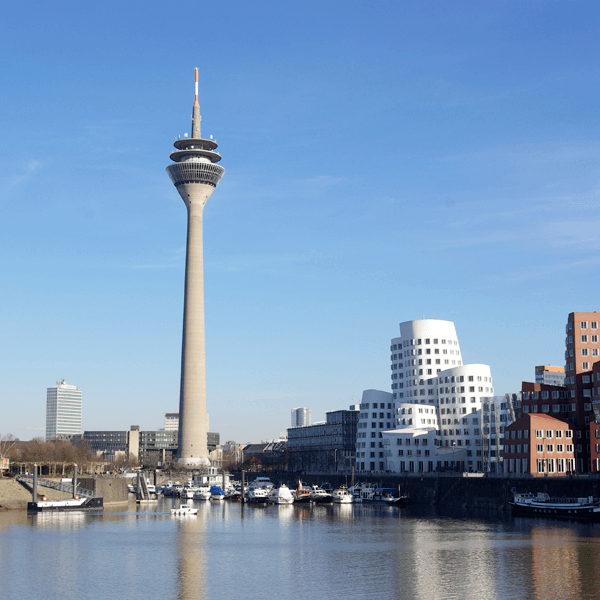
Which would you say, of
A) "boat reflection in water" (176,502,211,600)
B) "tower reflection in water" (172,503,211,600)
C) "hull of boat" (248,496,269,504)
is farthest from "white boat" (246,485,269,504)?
"boat reflection in water" (176,502,211,600)

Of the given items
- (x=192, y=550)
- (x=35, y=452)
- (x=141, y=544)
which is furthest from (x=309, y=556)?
(x=35, y=452)

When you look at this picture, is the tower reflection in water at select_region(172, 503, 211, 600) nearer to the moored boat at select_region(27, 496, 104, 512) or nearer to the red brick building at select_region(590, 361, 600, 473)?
the moored boat at select_region(27, 496, 104, 512)

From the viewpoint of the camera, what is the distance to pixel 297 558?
90375 millimetres

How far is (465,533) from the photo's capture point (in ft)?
371

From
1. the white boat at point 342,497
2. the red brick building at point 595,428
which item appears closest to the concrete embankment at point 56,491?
the white boat at point 342,497

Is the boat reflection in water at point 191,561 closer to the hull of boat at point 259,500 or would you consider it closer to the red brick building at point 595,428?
the hull of boat at point 259,500

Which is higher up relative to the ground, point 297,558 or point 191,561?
point 191,561

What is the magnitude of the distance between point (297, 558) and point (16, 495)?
78.2 metres

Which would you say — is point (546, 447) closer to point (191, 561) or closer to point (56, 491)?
point (56, 491)

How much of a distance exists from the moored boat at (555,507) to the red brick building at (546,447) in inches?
607

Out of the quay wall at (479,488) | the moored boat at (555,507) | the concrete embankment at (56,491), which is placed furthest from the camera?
the concrete embankment at (56,491)

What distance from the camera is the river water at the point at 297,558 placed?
7081cm

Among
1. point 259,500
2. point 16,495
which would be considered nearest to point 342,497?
point 259,500

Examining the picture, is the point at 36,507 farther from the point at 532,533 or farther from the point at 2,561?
the point at 532,533
